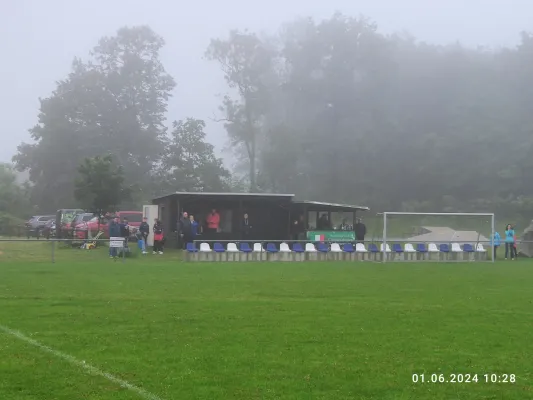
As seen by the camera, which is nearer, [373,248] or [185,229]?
[373,248]

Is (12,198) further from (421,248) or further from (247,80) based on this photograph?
(421,248)

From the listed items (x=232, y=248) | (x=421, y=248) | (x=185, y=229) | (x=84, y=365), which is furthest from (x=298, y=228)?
(x=84, y=365)

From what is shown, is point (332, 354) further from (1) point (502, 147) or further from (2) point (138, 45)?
(2) point (138, 45)

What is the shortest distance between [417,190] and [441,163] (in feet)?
14.3

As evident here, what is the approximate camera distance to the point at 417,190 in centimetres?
6975

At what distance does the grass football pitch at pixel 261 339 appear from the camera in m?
6.98

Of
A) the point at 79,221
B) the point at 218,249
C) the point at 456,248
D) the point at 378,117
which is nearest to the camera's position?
the point at 218,249

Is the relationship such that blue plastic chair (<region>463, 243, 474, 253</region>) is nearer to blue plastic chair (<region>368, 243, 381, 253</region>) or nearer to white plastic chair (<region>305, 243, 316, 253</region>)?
blue plastic chair (<region>368, 243, 381, 253</region>)

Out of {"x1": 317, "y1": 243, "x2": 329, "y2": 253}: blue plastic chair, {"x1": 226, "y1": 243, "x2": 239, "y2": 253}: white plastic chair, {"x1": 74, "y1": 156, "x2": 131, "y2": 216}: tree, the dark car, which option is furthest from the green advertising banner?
the dark car

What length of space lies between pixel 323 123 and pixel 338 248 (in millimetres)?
42389

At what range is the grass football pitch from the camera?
6.98 m

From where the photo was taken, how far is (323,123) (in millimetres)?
70000
